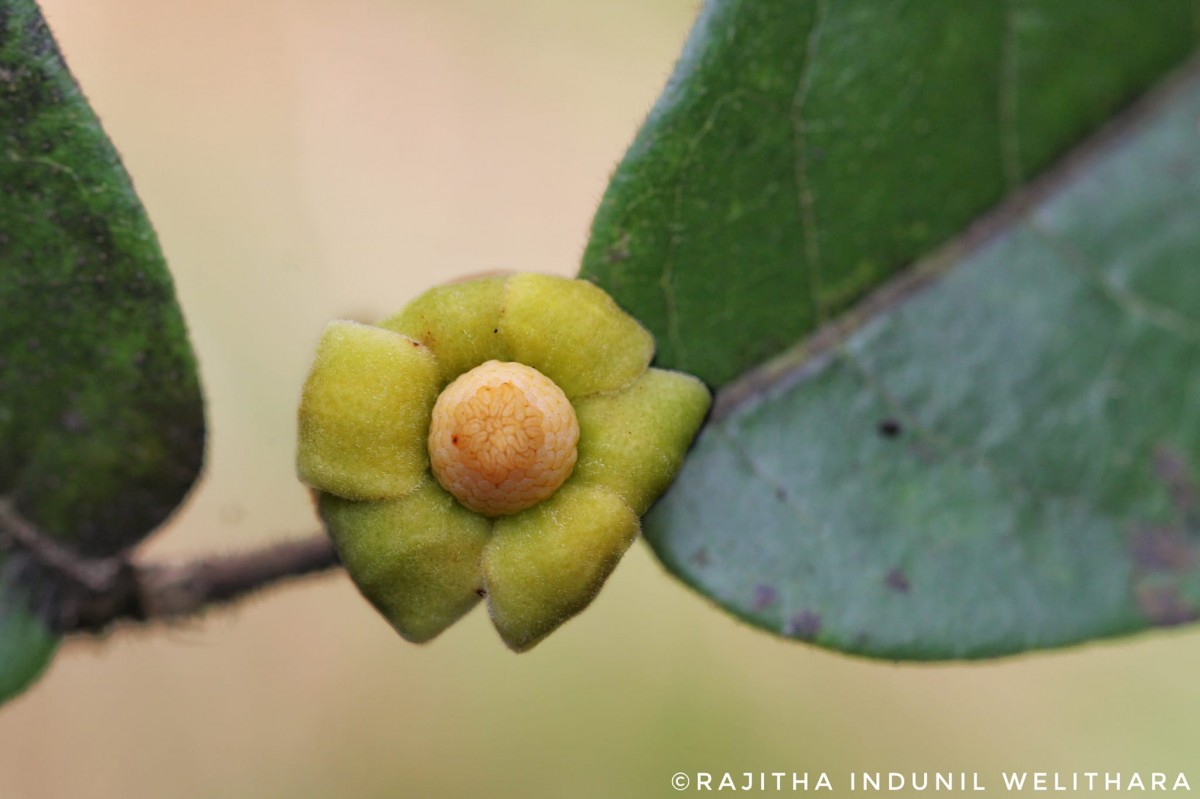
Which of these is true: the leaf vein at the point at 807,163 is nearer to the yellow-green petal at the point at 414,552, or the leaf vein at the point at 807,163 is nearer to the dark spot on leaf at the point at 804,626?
the dark spot on leaf at the point at 804,626

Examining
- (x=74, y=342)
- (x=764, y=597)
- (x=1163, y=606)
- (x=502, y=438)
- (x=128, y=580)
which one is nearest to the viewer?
(x=1163, y=606)

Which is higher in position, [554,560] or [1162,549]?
[1162,549]

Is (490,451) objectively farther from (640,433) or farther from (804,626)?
(804,626)

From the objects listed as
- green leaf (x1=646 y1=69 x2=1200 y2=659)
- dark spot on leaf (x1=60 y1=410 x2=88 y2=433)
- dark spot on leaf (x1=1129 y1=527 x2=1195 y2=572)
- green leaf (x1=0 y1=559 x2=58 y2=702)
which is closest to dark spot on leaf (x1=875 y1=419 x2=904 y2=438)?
green leaf (x1=646 y1=69 x2=1200 y2=659)

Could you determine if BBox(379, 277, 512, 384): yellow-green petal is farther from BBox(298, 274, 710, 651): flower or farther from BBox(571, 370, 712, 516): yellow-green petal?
BBox(571, 370, 712, 516): yellow-green petal

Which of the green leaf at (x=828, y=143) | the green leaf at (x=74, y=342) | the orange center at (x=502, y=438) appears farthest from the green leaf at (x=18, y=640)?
the green leaf at (x=828, y=143)

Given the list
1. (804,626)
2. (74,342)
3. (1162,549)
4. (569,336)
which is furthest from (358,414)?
(1162,549)

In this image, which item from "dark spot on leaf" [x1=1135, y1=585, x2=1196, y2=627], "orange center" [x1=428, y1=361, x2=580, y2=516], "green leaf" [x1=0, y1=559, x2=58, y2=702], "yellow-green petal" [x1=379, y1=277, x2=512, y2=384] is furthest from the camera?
"green leaf" [x1=0, y1=559, x2=58, y2=702]
